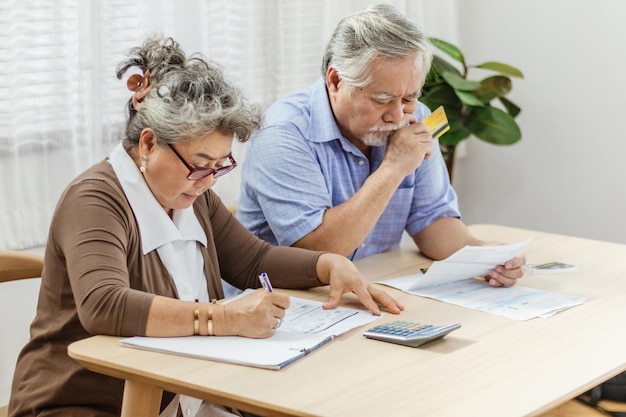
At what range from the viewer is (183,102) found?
1.85 metres

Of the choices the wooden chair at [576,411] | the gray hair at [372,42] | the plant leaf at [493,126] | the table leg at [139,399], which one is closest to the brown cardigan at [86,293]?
the table leg at [139,399]

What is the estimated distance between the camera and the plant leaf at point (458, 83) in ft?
11.5

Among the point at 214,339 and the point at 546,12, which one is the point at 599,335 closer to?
the point at 214,339

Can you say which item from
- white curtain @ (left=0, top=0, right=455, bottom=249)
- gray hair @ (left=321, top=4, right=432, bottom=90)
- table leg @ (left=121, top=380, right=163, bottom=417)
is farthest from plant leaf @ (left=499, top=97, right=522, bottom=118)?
table leg @ (left=121, top=380, right=163, bottom=417)

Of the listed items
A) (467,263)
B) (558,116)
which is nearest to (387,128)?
(467,263)

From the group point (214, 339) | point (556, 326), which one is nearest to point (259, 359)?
point (214, 339)

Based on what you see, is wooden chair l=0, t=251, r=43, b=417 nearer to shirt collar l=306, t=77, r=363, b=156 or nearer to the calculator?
shirt collar l=306, t=77, r=363, b=156

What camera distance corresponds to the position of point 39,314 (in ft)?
6.27

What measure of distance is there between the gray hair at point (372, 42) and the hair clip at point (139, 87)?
597 millimetres

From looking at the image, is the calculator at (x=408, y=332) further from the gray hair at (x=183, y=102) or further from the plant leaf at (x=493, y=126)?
the plant leaf at (x=493, y=126)

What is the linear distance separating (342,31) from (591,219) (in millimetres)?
1841

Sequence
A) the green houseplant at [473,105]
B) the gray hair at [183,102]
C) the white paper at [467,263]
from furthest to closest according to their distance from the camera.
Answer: the green houseplant at [473,105]
the white paper at [467,263]
the gray hair at [183,102]

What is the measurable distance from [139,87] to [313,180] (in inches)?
22.8

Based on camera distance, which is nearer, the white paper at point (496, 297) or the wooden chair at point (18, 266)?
the white paper at point (496, 297)
